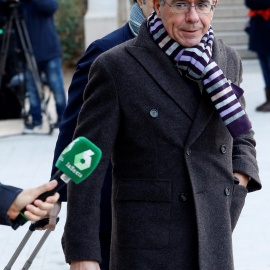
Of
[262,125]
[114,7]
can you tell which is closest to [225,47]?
[262,125]

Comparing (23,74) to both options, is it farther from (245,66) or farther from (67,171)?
(67,171)

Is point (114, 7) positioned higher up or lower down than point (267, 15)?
lower down

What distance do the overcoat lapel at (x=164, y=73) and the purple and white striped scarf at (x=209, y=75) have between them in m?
0.03

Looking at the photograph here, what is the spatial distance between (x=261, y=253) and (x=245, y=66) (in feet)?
33.0

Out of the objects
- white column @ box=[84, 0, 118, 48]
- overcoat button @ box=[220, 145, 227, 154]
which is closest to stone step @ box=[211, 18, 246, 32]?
white column @ box=[84, 0, 118, 48]

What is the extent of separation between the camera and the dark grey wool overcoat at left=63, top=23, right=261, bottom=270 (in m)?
3.12

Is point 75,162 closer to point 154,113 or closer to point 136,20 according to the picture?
point 154,113

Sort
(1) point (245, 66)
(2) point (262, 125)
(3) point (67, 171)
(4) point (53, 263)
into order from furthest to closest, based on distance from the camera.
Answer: (1) point (245, 66)
(2) point (262, 125)
(4) point (53, 263)
(3) point (67, 171)

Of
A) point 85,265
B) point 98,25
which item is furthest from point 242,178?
point 98,25

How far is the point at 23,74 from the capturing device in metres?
10.2

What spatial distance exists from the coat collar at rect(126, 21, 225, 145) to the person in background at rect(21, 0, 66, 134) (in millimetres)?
6514

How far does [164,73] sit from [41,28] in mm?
6903

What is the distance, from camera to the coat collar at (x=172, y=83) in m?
3.13

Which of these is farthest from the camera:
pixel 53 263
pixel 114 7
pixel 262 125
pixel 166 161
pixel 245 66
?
pixel 245 66
